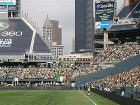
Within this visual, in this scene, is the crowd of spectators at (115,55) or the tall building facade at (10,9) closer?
the crowd of spectators at (115,55)

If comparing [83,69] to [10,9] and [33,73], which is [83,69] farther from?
[10,9]

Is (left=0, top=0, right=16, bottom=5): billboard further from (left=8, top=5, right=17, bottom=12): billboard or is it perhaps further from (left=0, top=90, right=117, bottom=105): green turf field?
(left=0, top=90, right=117, bottom=105): green turf field

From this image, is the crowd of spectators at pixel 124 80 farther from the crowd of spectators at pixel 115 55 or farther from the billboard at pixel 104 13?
the billboard at pixel 104 13

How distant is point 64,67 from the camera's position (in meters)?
129

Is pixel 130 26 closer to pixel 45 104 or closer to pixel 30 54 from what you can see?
pixel 30 54

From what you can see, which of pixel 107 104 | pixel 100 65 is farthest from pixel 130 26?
pixel 107 104

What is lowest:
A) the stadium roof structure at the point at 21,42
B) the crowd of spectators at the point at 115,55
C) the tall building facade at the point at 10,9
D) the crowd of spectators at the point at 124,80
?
the crowd of spectators at the point at 124,80

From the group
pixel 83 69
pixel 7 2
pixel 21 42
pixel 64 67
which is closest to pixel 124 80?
pixel 83 69

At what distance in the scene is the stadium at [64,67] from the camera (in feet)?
275

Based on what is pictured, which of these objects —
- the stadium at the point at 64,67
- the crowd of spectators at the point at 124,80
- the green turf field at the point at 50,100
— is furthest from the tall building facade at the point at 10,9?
the green turf field at the point at 50,100

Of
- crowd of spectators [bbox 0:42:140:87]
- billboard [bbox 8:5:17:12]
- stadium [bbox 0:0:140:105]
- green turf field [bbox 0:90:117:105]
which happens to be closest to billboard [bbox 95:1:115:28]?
stadium [bbox 0:0:140:105]

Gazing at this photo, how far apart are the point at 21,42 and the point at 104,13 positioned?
27301mm

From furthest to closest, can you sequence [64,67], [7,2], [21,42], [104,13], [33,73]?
[7,2]
[21,42]
[64,67]
[104,13]
[33,73]

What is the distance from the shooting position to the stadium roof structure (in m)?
133
